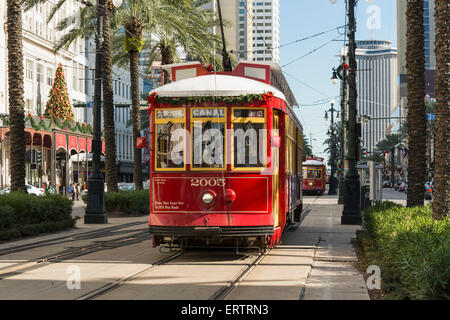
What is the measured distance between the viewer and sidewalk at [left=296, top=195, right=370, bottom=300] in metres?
9.74

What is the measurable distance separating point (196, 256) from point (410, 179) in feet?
18.4

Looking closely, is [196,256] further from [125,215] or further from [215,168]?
[125,215]

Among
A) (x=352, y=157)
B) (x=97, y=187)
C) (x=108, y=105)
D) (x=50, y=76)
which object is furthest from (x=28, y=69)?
(x=352, y=157)

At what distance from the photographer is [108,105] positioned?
96.9 ft

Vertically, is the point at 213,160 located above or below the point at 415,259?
above

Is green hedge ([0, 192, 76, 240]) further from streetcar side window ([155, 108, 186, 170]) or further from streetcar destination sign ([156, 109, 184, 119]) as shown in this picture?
streetcar destination sign ([156, 109, 184, 119])

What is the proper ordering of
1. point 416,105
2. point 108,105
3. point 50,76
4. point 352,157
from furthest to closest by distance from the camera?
point 50,76 → point 108,105 → point 352,157 → point 416,105

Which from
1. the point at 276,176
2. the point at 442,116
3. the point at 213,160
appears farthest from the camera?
the point at 276,176

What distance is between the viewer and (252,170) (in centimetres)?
1340

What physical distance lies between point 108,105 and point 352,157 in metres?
10.5

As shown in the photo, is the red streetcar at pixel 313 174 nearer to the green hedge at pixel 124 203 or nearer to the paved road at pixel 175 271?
the green hedge at pixel 124 203

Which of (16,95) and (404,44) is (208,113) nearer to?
(16,95)

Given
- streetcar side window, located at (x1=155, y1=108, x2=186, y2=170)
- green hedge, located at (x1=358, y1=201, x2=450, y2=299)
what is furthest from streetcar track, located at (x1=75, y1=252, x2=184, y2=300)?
green hedge, located at (x1=358, y1=201, x2=450, y2=299)
